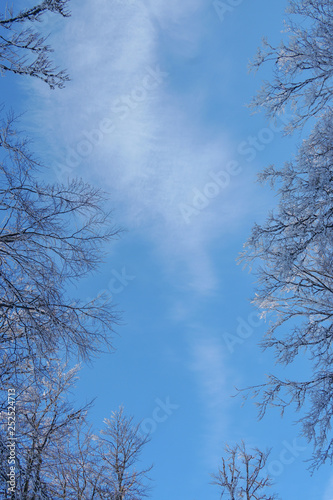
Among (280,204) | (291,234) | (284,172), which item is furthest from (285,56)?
(291,234)

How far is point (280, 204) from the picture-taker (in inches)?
307

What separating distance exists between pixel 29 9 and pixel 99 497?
1234 centimetres

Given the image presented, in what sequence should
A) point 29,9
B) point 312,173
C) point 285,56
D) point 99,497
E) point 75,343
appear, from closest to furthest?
1. point 29,9
2. point 75,343
3. point 312,173
4. point 285,56
5. point 99,497

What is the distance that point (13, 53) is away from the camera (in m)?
5.12

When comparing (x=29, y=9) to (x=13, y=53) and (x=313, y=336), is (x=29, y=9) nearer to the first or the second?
(x=13, y=53)

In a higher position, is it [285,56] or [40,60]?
[285,56]

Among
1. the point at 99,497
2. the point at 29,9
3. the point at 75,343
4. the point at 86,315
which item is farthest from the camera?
the point at 99,497

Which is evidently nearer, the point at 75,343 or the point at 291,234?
the point at 75,343

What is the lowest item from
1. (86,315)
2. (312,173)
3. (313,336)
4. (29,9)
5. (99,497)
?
(99,497)

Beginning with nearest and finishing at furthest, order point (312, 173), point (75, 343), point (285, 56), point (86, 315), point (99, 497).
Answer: point (75, 343) < point (86, 315) < point (312, 173) < point (285, 56) < point (99, 497)

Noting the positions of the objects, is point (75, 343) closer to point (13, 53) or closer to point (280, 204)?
point (13, 53)

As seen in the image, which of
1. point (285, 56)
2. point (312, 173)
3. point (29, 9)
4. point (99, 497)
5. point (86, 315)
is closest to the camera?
point (29, 9)

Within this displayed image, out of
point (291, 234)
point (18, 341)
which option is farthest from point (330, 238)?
point (18, 341)

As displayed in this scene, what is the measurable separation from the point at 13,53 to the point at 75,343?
4.03m
